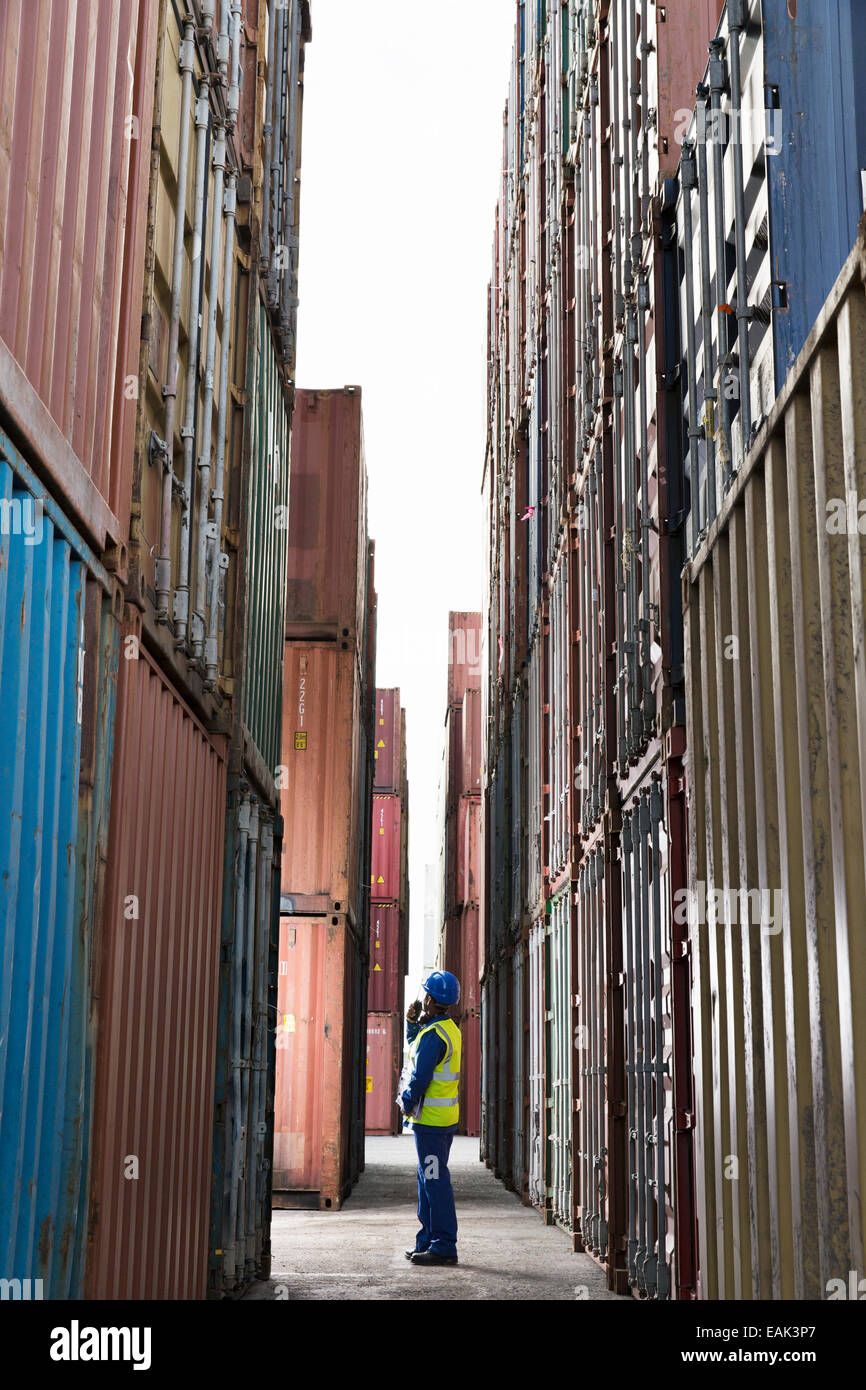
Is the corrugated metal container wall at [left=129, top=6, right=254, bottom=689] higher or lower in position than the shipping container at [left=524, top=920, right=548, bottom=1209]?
higher

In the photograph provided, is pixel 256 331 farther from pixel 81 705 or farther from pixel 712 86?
pixel 81 705

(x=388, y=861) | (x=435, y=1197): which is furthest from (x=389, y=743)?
(x=435, y=1197)

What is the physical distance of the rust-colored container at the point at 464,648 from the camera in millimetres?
29344

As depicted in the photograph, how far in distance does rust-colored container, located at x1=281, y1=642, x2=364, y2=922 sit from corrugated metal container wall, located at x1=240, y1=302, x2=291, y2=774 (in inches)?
139

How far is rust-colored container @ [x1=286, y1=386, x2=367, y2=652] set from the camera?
14.4m

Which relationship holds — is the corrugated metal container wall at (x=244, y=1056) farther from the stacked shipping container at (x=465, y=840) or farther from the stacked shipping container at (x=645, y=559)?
the stacked shipping container at (x=465, y=840)

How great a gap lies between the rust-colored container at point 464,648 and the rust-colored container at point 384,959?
15.4ft

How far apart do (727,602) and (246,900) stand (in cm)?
466

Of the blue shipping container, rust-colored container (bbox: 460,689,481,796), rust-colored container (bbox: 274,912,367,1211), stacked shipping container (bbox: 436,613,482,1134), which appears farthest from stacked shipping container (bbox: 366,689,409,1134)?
the blue shipping container

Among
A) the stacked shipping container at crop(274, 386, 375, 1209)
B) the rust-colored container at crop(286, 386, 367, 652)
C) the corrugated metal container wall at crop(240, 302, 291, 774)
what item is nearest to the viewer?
the corrugated metal container wall at crop(240, 302, 291, 774)

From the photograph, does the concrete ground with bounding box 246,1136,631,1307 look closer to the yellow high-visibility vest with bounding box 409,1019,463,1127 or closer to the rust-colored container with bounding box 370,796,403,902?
the yellow high-visibility vest with bounding box 409,1019,463,1127

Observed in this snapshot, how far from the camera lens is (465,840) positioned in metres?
27.5
